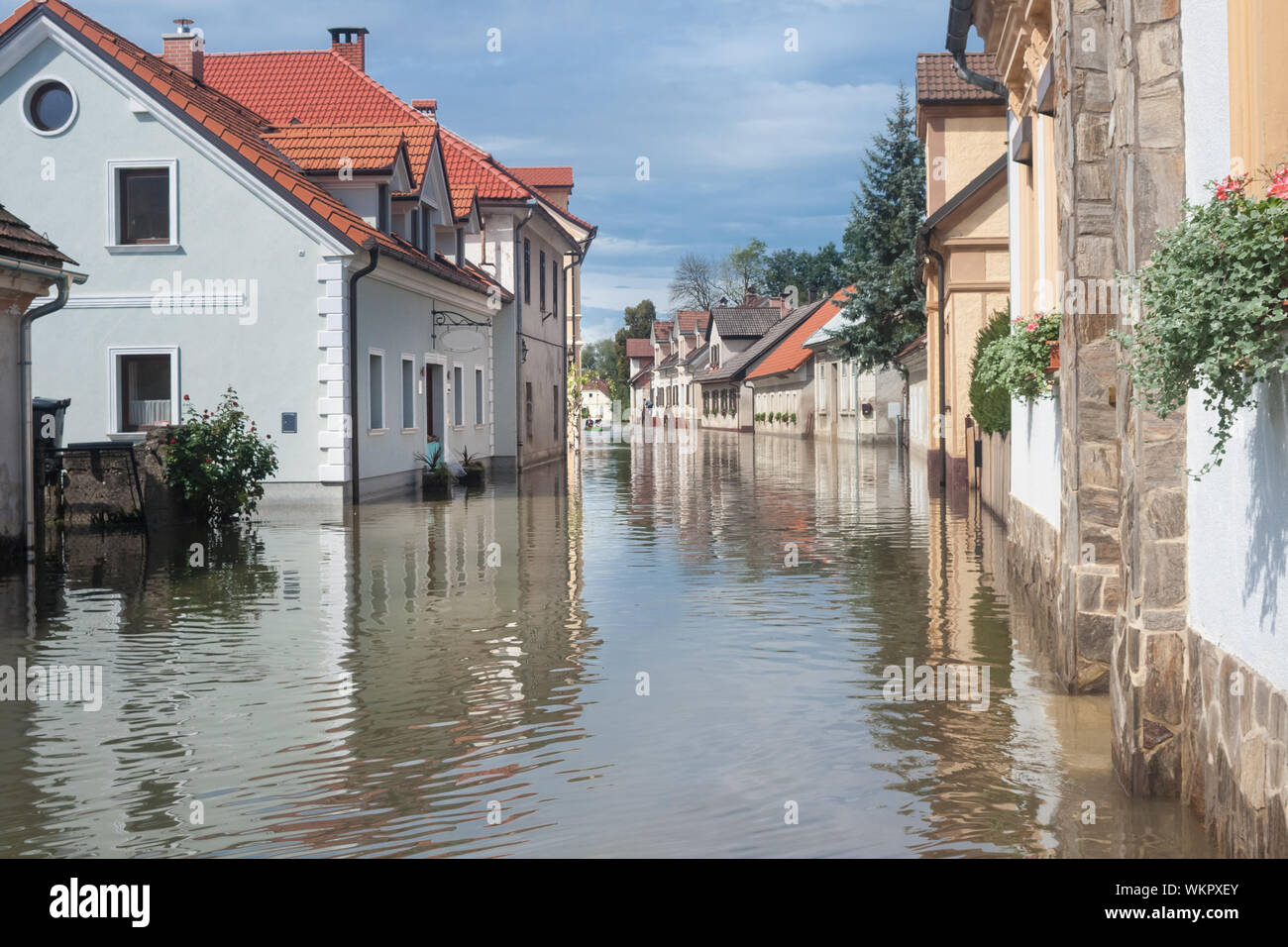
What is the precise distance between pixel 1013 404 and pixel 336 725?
827cm

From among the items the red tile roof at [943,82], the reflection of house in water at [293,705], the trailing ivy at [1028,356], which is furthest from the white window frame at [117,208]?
the trailing ivy at [1028,356]

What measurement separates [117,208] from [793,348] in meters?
48.6

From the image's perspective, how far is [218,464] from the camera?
55.3ft

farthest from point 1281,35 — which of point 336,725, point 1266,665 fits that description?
point 336,725

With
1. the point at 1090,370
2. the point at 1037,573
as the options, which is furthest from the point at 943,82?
the point at 1090,370

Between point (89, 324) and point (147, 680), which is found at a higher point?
point (89, 324)

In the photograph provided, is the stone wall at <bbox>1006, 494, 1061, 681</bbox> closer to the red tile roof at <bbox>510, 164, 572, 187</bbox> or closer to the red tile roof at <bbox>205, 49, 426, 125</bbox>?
the red tile roof at <bbox>205, 49, 426, 125</bbox>

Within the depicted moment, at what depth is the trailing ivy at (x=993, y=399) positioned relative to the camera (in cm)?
1593

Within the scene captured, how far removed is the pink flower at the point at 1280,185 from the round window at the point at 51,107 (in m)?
19.8

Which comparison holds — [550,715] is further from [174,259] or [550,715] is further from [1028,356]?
[174,259]

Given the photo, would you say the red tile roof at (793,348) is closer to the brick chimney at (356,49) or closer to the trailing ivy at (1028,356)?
the brick chimney at (356,49)

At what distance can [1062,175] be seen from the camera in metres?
7.81

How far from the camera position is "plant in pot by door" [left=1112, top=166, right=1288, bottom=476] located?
141 inches
